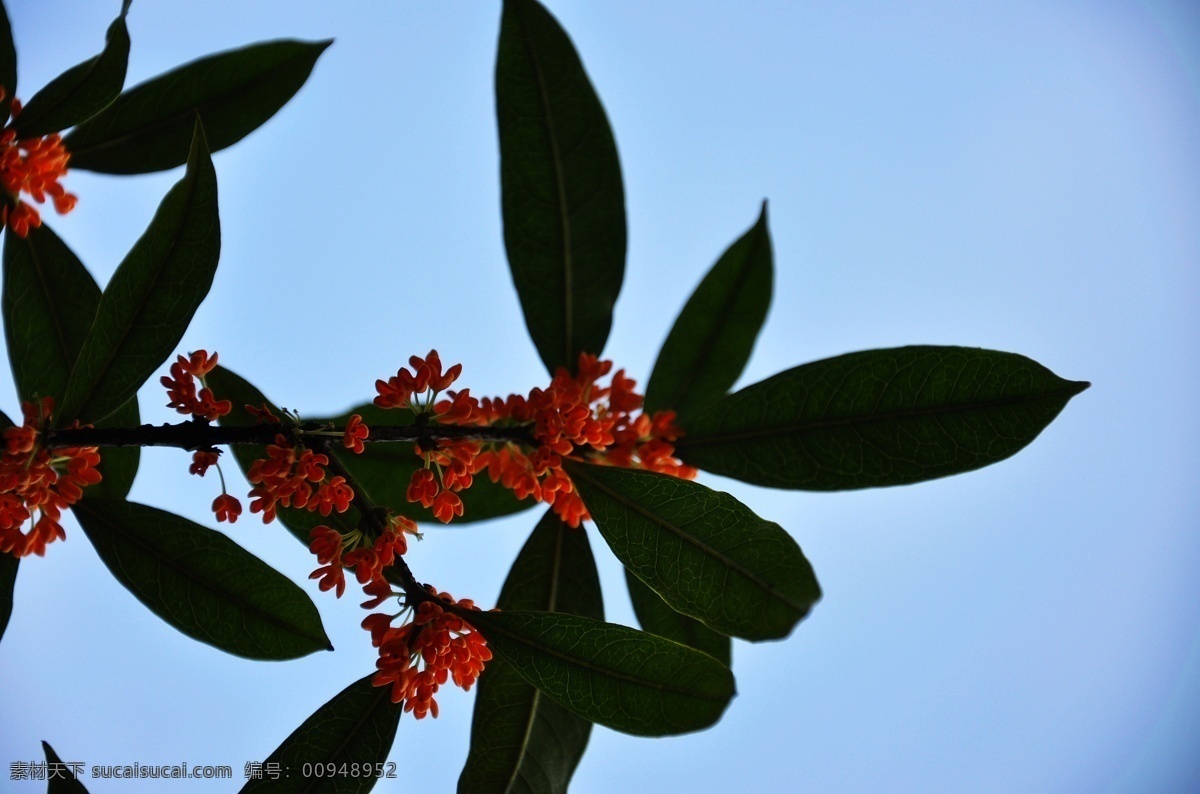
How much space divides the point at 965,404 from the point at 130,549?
1502mm

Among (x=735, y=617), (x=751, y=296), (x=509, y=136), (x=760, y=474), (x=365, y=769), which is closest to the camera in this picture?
(x=735, y=617)

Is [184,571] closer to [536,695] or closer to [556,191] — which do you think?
[536,695]

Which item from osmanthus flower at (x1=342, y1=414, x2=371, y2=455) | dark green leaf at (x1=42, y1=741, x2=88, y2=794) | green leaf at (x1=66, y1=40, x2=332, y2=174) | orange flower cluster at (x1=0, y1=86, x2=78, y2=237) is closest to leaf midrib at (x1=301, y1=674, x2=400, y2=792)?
dark green leaf at (x1=42, y1=741, x2=88, y2=794)

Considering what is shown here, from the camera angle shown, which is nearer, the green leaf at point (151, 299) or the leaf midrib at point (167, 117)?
the green leaf at point (151, 299)

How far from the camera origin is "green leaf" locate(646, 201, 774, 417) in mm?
1877

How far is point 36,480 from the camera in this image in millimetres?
1254

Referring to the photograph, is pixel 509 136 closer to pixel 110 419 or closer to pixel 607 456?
pixel 607 456

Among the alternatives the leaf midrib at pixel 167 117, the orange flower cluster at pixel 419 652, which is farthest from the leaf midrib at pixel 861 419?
the leaf midrib at pixel 167 117

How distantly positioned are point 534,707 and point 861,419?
833 millimetres

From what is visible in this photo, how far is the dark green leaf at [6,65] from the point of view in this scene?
5.29 ft

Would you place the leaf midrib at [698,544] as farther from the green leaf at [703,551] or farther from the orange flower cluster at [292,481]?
A: the orange flower cluster at [292,481]

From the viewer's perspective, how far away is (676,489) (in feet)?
4.35

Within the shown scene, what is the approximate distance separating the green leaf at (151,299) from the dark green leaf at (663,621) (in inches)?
40.3

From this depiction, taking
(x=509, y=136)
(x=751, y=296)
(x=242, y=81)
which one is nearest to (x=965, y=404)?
(x=751, y=296)
